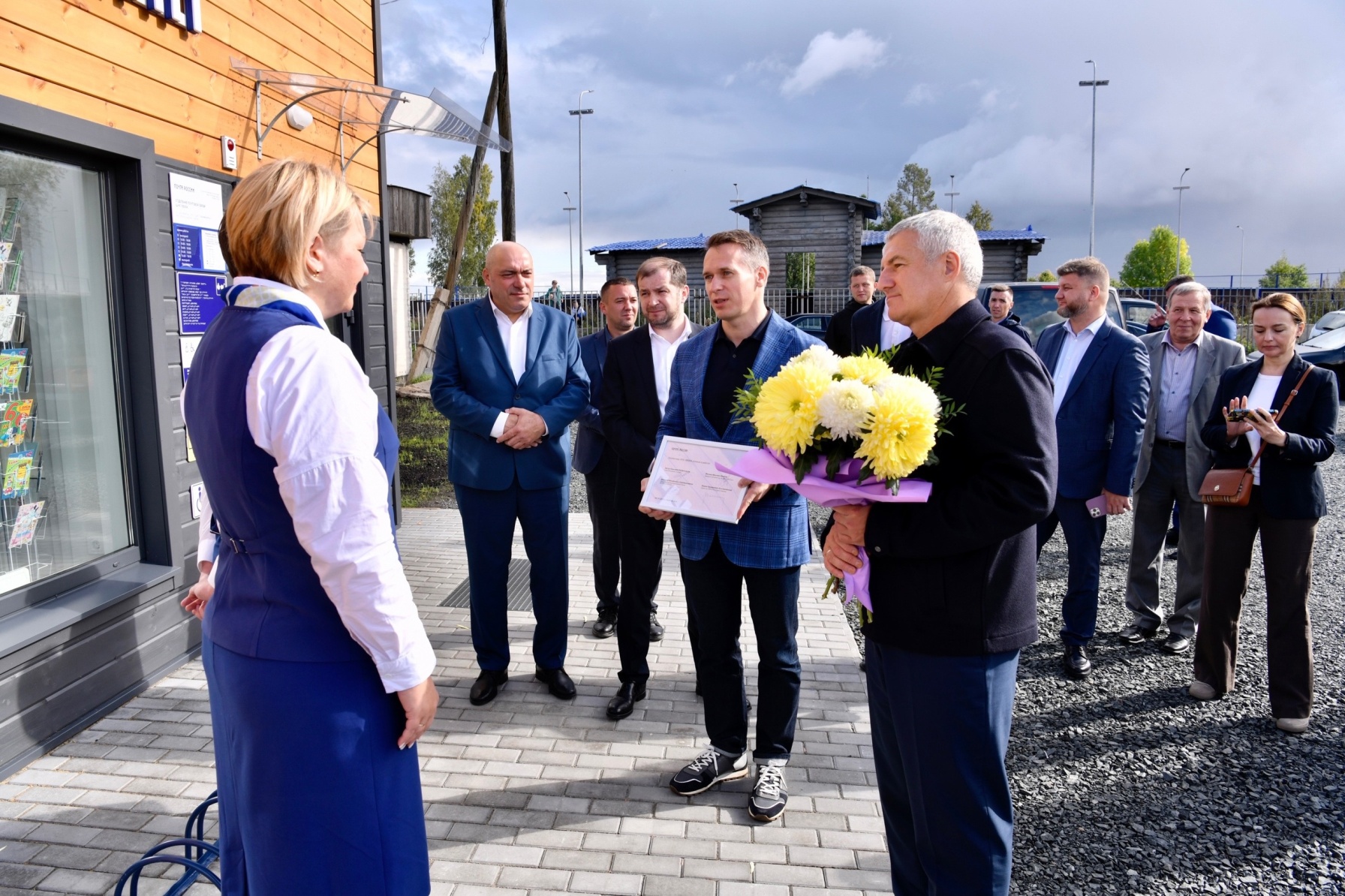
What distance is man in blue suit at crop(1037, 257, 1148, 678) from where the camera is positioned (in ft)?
15.7

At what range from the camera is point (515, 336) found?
445 centimetres

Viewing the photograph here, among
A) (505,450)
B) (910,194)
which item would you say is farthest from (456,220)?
(505,450)

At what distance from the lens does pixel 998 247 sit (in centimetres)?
3747

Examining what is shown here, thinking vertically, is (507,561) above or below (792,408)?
below

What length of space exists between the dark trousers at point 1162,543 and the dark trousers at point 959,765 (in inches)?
150

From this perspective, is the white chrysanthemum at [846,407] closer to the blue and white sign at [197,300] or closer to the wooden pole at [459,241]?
the blue and white sign at [197,300]

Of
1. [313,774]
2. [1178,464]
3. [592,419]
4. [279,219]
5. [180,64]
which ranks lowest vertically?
[313,774]

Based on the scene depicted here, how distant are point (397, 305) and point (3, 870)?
22.0 metres

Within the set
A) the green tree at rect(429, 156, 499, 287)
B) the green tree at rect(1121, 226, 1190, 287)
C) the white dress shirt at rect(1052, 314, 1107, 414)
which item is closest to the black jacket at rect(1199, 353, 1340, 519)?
the white dress shirt at rect(1052, 314, 1107, 414)

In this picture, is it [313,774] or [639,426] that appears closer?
[313,774]

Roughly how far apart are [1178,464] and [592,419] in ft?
12.4

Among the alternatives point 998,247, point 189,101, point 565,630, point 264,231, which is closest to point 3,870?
point 565,630

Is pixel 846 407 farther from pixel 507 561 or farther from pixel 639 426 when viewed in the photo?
pixel 507 561

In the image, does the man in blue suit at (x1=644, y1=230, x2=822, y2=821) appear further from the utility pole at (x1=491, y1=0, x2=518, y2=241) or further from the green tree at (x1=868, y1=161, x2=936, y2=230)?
the green tree at (x1=868, y1=161, x2=936, y2=230)
